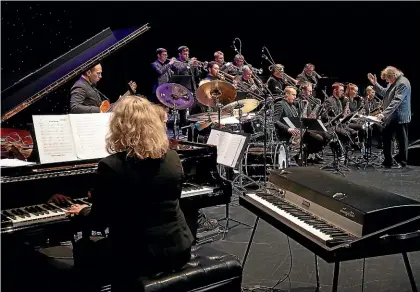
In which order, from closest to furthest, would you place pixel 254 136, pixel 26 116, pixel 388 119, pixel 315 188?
pixel 315 188
pixel 26 116
pixel 254 136
pixel 388 119

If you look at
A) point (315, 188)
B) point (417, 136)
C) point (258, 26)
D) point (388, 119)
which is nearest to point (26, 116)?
point (315, 188)

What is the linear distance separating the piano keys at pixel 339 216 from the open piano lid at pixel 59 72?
149cm

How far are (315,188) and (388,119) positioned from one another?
6.07 metres

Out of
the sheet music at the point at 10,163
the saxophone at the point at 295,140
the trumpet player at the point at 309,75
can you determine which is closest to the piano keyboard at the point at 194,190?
the sheet music at the point at 10,163

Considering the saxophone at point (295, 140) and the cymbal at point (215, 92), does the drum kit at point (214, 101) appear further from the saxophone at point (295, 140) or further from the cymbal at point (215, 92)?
the saxophone at point (295, 140)

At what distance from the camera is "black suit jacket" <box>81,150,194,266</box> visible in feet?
7.95

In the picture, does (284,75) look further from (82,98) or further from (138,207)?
(138,207)

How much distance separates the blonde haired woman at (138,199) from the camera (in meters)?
2.43

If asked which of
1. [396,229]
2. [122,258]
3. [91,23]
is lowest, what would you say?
[122,258]

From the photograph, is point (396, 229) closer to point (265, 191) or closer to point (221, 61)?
point (265, 191)

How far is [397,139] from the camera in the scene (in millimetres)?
8586

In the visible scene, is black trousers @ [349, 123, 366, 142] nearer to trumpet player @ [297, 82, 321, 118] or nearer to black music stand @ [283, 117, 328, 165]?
trumpet player @ [297, 82, 321, 118]

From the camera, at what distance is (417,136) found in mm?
12156

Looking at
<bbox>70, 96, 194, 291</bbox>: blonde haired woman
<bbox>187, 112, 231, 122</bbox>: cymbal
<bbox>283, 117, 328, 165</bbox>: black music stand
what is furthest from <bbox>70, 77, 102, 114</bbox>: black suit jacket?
<bbox>283, 117, 328, 165</bbox>: black music stand
